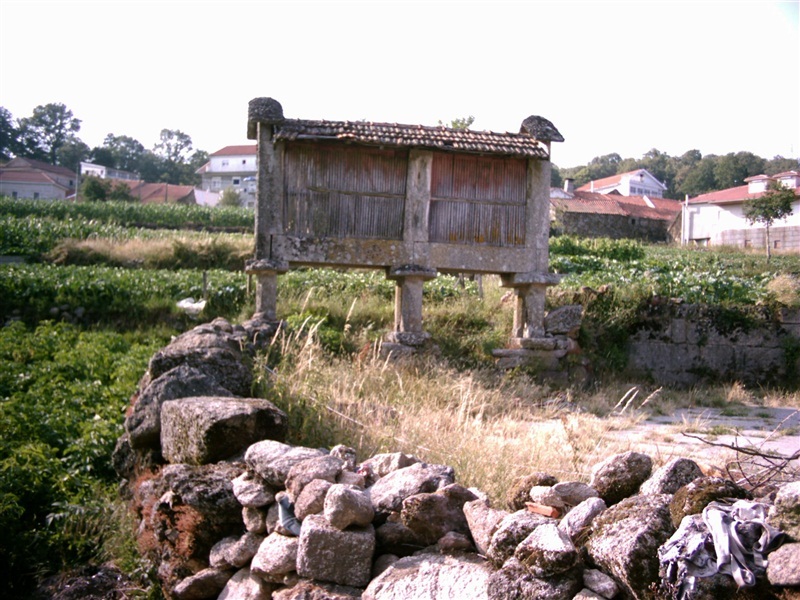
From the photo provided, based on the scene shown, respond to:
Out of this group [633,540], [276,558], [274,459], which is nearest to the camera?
[633,540]

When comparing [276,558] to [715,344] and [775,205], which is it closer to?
[715,344]

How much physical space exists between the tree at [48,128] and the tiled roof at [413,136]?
72444mm

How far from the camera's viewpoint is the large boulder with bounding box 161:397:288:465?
212 inches

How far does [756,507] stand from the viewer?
9.77 feet

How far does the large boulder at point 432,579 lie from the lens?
3.56 m

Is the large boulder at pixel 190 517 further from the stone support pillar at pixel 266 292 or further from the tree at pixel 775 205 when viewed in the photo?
the tree at pixel 775 205

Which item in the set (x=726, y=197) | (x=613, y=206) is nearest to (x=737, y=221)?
(x=726, y=197)

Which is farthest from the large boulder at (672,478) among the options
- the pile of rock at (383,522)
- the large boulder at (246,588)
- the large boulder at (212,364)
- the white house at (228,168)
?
the white house at (228,168)

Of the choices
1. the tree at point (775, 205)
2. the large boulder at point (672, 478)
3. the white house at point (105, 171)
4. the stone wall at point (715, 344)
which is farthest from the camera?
the white house at point (105, 171)

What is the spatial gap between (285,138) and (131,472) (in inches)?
256

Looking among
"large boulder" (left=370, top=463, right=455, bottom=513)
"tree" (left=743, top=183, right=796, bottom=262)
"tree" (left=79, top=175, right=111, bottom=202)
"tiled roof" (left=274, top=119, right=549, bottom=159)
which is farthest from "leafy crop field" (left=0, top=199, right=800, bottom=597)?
"tree" (left=79, top=175, right=111, bottom=202)

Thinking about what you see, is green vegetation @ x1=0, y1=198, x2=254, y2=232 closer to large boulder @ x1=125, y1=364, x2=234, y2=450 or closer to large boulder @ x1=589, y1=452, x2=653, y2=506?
large boulder @ x1=125, y1=364, x2=234, y2=450

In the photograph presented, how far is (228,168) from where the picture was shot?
264ft

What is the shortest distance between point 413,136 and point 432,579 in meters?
9.58
